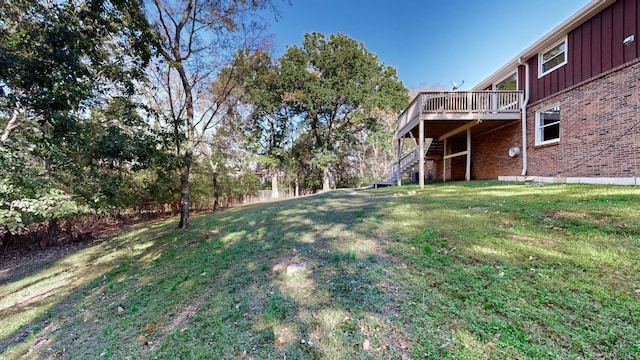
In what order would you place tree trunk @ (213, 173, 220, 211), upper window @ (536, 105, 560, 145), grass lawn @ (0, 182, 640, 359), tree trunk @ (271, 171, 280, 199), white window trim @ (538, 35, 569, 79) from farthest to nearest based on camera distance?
tree trunk @ (271, 171, 280, 199), tree trunk @ (213, 173, 220, 211), upper window @ (536, 105, 560, 145), white window trim @ (538, 35, 569, 79), grass lawn @ (0, 182, 640, 359)

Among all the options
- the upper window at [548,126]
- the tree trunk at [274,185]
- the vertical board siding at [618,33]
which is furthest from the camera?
the tree trunk at [274,185]

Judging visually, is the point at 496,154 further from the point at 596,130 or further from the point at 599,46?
the point at 599,46

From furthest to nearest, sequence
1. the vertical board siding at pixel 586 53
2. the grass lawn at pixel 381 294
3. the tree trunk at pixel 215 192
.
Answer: the tree trunk at pixel 215 192
the vertical board siding at pixel 586 53
the grass lawn at pixel 381 294

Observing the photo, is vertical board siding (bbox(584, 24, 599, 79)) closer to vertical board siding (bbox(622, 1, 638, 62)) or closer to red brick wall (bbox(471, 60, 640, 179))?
red brick wall (bbox(471, 60, 640, 179))

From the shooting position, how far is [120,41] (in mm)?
7051

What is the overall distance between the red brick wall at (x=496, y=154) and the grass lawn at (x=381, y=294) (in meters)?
5.09

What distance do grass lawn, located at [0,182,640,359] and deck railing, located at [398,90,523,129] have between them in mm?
5238

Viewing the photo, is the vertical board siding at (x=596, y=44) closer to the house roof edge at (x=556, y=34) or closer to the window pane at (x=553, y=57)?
the house roof edge at (x=556, y=34)

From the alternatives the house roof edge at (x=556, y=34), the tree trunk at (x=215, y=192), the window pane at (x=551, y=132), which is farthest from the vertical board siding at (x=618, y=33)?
the tree trunk at (x=215, y=192)

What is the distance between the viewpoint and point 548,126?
8.66 metres

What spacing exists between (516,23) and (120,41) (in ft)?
51.8

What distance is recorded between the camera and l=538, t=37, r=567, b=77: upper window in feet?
26.9

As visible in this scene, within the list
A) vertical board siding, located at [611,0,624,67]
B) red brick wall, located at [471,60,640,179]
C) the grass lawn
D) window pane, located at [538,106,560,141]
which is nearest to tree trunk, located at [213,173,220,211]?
the grass lawn

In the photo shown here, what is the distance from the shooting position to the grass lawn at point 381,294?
6.45ft
